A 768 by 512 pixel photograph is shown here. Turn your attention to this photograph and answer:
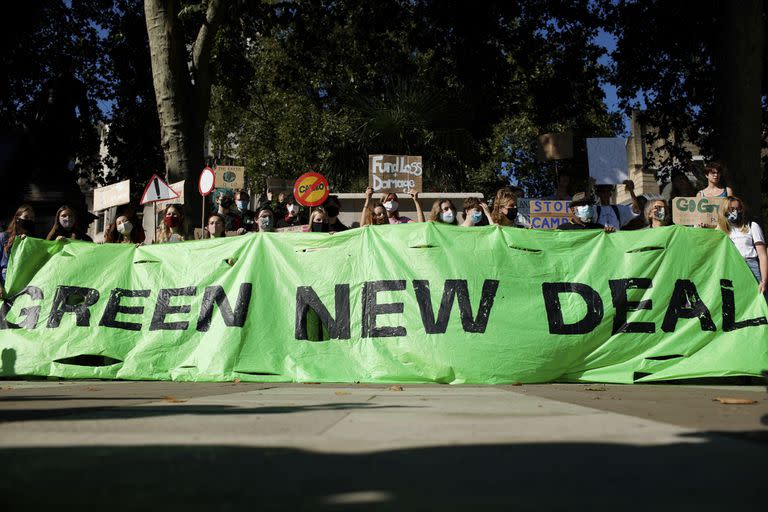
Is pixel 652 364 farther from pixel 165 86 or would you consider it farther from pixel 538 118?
pixel 538 118

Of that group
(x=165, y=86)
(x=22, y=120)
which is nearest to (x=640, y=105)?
(x=165, y=86)

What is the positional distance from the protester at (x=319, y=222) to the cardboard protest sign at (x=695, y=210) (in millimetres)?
3848

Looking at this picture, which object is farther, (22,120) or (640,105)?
→ (22,120)

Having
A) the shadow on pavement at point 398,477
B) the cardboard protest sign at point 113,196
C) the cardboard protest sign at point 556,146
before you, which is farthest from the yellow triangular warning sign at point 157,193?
the shadow on pavement at point 398,477

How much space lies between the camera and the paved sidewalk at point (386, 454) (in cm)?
253

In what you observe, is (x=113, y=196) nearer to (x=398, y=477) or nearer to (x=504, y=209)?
(x=504, y=209)

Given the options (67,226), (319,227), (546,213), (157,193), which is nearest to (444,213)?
(319,227)

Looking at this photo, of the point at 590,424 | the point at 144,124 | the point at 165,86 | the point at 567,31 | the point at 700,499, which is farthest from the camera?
the point at 144,124

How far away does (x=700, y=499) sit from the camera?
2506 mm

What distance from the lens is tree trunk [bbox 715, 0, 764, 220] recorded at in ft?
41.4

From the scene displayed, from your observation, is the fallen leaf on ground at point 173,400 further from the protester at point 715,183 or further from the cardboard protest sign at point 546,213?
the protester at point 715,183

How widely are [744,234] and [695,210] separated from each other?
33.4 inches

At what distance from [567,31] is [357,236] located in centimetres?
1192

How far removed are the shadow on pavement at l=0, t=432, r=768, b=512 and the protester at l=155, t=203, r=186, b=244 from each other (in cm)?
683
